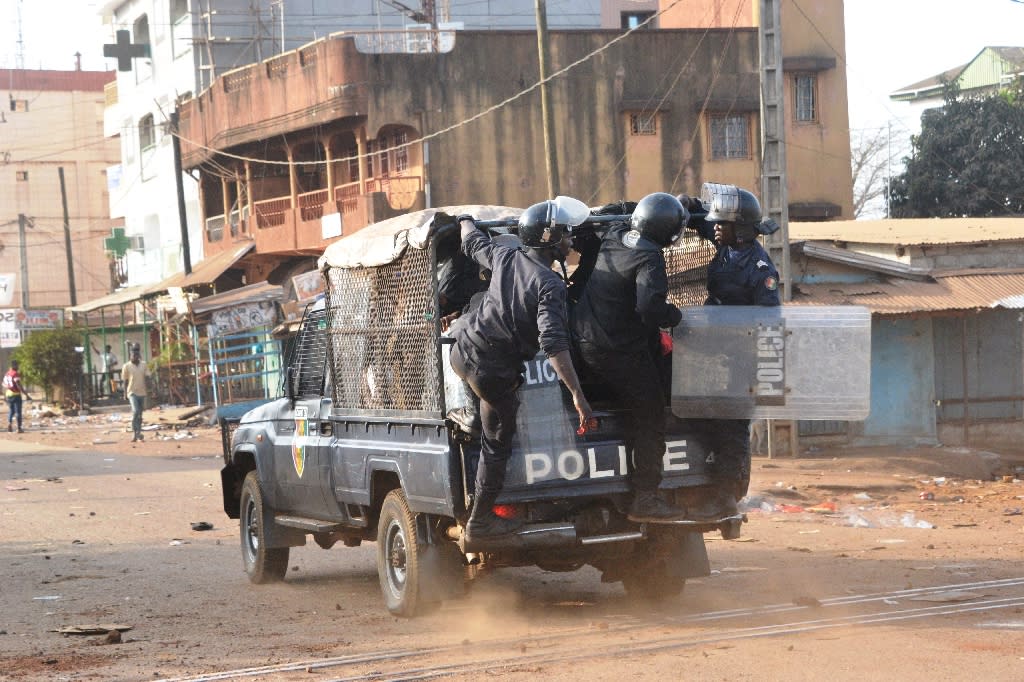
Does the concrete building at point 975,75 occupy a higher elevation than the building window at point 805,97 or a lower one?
higher

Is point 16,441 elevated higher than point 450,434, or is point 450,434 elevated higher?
point 450,434

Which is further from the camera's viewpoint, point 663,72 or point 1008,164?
point 1008,164

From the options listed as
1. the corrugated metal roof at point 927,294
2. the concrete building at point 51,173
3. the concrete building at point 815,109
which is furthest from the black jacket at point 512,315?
the concrete building at point 51,173

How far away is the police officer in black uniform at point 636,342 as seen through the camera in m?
7.64

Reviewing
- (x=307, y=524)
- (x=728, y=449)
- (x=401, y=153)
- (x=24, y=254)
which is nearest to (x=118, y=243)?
(x=24, y=254)

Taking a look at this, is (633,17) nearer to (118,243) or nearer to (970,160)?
(970,160)

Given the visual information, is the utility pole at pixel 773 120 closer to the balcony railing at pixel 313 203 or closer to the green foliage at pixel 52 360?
the balcony railing at pixel 313 203

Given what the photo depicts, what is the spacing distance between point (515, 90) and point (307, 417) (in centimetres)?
2607

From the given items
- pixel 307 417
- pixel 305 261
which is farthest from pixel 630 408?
pixel 305 261

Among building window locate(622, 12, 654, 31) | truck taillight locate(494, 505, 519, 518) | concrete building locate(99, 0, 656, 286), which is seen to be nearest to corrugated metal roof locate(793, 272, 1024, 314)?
truck taillight locate(494, 505, 519, 518)

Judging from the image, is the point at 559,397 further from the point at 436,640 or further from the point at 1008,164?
the point at 1008,164

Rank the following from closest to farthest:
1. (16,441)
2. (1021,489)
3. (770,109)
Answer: (1021,489) → (770,109) → (16,441)

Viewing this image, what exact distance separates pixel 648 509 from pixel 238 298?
3099 cm

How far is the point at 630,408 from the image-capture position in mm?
7738
